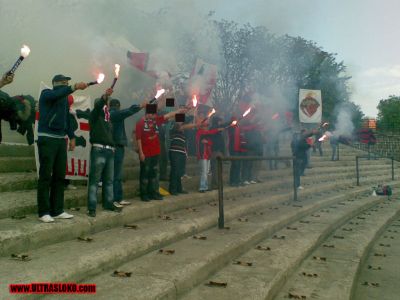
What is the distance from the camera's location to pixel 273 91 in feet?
41.5

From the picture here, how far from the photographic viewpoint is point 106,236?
4223 mm

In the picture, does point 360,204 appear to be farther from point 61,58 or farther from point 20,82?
point 20,82

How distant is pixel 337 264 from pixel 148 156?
301cm

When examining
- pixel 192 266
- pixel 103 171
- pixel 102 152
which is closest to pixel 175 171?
pixel 103 171

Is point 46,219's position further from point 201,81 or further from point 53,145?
point 201,81

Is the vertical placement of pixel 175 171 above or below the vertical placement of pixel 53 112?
below

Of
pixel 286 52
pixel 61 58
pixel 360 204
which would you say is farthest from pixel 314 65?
pixel 61 58

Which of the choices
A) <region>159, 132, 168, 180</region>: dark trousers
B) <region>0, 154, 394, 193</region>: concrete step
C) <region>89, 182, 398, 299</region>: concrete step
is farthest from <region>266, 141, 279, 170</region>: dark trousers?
<region>89, 182, 398, 299</region>: concrete step

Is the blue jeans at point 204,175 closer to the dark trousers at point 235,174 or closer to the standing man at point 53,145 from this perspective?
the dark trousers at point 235,174

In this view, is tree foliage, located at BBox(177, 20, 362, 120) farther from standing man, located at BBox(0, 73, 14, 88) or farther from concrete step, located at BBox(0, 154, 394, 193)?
standing man, located at BBox(0, 73, 14, 88)

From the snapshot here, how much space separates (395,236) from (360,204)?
6.45 feet

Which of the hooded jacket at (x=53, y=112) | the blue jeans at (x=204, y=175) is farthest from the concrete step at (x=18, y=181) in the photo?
the blue jeans at (x=204, y=175)

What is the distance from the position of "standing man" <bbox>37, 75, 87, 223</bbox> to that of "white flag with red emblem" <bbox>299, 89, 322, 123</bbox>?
9.97m

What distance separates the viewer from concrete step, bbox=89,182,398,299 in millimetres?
3002
